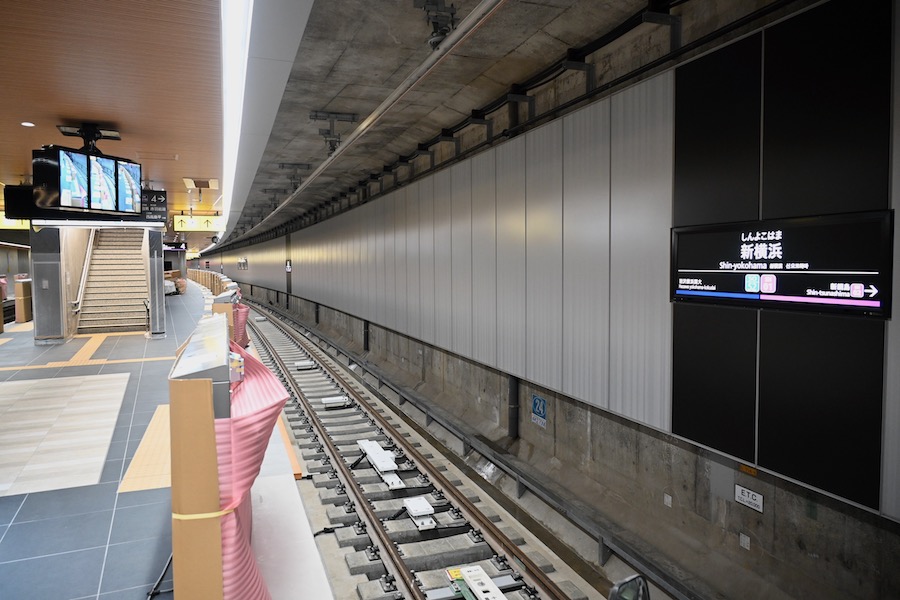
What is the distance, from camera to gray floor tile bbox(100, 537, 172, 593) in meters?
3.46

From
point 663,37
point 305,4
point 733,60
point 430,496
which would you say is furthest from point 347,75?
point 430,496

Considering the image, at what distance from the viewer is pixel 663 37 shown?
217 inches

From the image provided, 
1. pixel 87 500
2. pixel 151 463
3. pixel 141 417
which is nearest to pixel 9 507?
pixel 87 500

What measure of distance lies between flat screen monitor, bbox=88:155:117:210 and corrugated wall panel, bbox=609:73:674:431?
7.88 metres

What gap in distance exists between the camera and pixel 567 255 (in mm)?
6691

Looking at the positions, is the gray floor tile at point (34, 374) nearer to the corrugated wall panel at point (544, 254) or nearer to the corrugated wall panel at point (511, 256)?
the corrugated wall panel at point (511, 256)

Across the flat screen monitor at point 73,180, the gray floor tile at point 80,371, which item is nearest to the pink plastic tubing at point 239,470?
the flat screen monitor at point 73,180

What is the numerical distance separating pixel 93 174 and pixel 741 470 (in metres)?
9.66

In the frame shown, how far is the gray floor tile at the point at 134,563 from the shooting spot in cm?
346

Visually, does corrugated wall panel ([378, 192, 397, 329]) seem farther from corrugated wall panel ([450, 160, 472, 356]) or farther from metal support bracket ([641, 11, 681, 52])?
metal support bracket ([641, 11, 681, 52])

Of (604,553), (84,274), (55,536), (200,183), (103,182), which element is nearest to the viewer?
(55,536)

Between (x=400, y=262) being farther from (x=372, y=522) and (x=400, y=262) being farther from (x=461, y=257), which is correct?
(x=372, y=522)

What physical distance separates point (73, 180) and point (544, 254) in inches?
278

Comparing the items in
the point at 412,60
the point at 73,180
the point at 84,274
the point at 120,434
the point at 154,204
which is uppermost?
the point at 412,60
